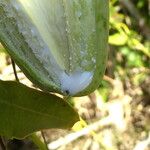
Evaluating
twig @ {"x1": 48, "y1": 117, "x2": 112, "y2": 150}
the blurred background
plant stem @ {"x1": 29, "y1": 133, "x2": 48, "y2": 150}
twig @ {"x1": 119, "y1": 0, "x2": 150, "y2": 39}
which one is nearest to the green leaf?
plant stem @ {"x1": 29, "y1": 133, "x2": 48, "y2": 150}

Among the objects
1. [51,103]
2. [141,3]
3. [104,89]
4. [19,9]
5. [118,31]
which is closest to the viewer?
[19,9]

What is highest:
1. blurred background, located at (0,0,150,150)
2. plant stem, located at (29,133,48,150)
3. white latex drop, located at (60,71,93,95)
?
white latex drop, located at (60,71,93,95)

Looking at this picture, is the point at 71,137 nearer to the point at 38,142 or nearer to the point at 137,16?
the point at 137,16

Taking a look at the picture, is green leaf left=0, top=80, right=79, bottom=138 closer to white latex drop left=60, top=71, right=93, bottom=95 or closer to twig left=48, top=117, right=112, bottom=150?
white latex drop left=60, top=71, right=93, bottom=95

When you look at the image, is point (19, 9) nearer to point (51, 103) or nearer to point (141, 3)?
point (51, 103)

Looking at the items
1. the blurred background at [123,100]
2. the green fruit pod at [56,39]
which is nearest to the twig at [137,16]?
the blurred background at [123,100]

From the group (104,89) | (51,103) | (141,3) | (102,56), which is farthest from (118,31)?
(102,56)

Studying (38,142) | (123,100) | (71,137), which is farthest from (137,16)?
(38,142)
